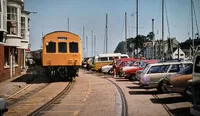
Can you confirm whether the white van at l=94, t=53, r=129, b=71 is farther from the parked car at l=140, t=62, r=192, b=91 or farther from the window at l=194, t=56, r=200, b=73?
the window at l=194, t=56, r=200, b=73

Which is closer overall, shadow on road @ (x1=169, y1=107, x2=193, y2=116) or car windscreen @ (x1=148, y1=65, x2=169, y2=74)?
shadow on road @ (x1=169, y1=107, x2=193, y2=116)

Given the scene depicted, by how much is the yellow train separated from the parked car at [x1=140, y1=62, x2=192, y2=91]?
11.0 metres

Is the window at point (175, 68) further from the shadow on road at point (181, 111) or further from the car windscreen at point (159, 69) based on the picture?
the shadow on road at point (181, 111)

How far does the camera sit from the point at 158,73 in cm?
2100

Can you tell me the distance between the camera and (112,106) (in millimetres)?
15680

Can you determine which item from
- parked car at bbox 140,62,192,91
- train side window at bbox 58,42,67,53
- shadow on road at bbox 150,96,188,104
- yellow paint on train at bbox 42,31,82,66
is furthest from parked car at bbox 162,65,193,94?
train side window at bbox 58,42,67,53

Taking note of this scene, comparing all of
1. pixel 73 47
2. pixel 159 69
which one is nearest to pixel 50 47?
pixel 73 47

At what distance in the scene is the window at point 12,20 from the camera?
119 ft

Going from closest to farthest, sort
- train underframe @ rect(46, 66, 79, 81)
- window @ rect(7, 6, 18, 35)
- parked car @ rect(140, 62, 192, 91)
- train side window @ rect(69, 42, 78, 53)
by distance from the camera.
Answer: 1. parked car @ rect(140, 62, 192, 91)
2. train underframe @ rect(46, 66, 79, 81)
3. train side window @ rect(69, 42, 78, 53)
4. window @ rect(7, 6, 18, 35)

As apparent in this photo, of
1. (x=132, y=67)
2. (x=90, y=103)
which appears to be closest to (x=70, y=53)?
(x=132, y=67)

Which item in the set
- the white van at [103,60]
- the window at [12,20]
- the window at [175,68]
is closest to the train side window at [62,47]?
the window at [12,20]

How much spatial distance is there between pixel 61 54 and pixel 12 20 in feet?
25.1

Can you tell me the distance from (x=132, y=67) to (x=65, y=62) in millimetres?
5253

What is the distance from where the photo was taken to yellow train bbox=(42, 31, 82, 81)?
102ft
